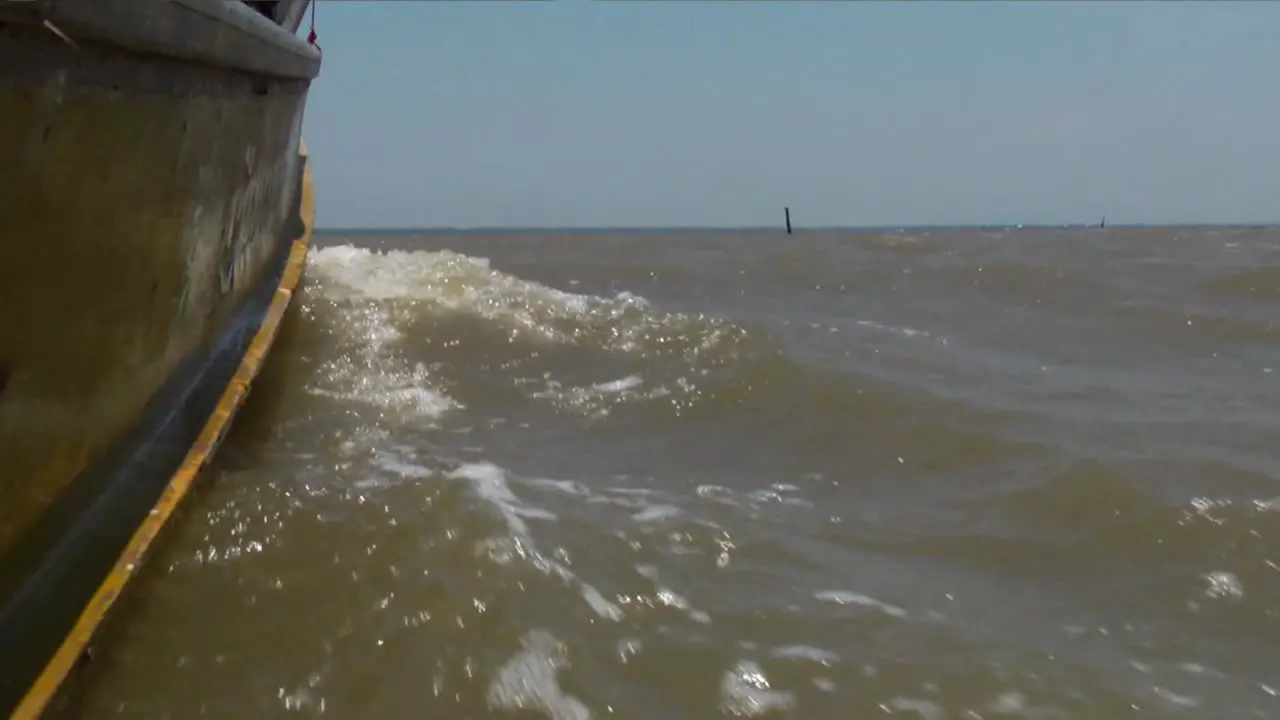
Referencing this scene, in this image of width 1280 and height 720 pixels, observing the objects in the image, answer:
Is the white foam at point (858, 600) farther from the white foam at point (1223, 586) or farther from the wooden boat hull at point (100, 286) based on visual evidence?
the wooden boat hull at point (100, 286)

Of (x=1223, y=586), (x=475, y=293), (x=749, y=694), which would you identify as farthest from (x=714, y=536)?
(x=475, y=293)

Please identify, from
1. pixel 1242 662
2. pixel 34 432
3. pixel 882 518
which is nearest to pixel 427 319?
pixel 882 518

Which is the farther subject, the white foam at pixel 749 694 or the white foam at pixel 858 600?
the white foam at pixel 858 600

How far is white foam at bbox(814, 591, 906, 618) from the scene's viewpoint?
8.86 feet

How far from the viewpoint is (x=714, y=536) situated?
10.5 feet

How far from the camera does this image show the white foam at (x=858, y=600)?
8.86ft

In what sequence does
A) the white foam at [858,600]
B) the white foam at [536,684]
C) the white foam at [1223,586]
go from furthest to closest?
the white foam at [1223,586] → the white foam at [858,600] → the white foam at [536,684]

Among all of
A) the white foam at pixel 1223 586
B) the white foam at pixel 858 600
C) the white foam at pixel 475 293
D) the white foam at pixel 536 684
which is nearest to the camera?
the white foam at pixel 536 684

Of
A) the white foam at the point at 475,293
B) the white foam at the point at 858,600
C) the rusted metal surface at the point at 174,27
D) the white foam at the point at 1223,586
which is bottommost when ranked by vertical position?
the white foam at the point at 858,600

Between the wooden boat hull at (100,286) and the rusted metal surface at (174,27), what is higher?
the rusted metal surface at (174,27)

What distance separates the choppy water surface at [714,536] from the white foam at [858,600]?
0.02m

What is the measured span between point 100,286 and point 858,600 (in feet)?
6.93

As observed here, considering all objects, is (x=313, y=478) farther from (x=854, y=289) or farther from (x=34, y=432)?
(x=854, y=289)

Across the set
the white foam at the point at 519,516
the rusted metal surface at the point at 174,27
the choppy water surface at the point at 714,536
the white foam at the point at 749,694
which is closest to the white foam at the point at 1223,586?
the choppy water surface at the point at 714,536
